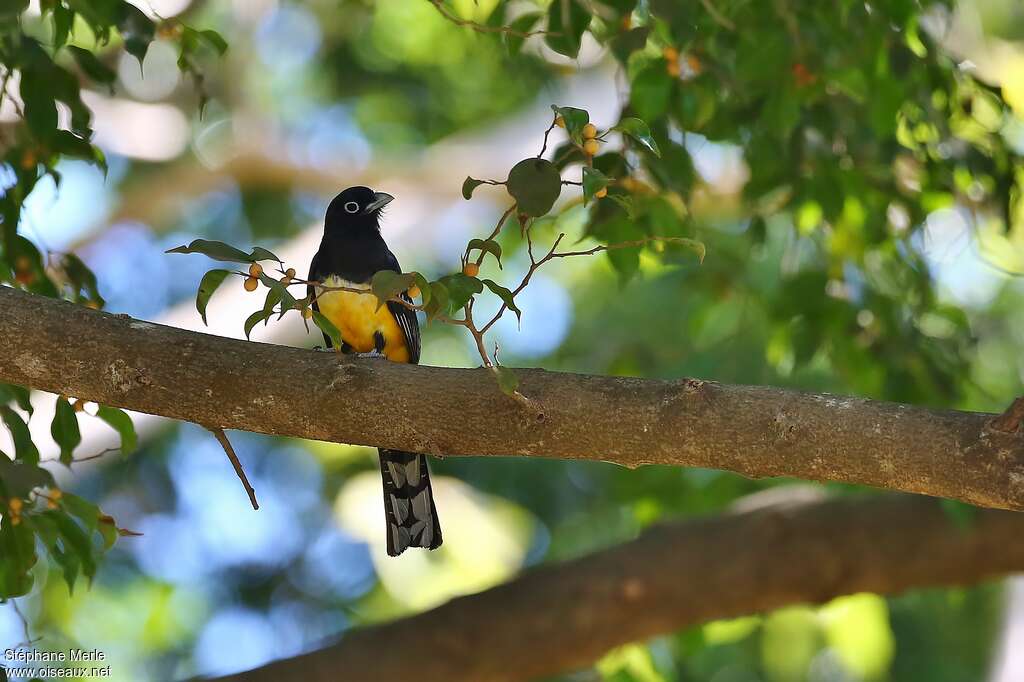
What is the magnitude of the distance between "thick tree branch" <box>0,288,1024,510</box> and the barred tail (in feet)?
4.70

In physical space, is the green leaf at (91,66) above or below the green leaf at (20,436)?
above

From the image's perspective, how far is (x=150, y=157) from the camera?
29.2ft

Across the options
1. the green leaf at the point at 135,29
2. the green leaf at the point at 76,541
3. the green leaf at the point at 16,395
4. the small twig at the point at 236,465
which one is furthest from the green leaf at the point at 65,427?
the green leaf at the point at 135,29

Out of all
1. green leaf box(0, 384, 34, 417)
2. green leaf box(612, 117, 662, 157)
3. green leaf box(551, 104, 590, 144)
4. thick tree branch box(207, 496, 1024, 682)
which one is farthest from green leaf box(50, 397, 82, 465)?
thick tree branch box(207, 496, 1024, 682)

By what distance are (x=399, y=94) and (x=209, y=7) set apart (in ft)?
6.18

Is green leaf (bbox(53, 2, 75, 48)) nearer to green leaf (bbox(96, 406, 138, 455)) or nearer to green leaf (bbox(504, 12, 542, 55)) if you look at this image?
green leaf (bbox(96, 406, 138, 455))

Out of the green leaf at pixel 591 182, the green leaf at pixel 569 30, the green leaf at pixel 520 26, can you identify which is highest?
the green leaf at pixel 520 26

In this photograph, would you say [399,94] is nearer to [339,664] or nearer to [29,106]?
[339,664]

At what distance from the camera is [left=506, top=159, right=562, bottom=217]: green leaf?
2.71 meters

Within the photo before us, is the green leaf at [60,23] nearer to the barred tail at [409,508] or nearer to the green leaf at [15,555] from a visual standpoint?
the green leaf at [15,555]

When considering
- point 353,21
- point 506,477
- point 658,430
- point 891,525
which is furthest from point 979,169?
point 353,21

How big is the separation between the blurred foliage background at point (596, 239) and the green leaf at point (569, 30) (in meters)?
0.02

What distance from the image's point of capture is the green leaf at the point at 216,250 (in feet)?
8.45

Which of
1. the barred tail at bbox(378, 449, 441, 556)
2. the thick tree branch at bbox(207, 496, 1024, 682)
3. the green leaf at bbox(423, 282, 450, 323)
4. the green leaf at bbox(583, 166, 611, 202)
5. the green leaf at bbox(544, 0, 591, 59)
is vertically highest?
the green leaf at bbox(544, 0, 591, 59)
